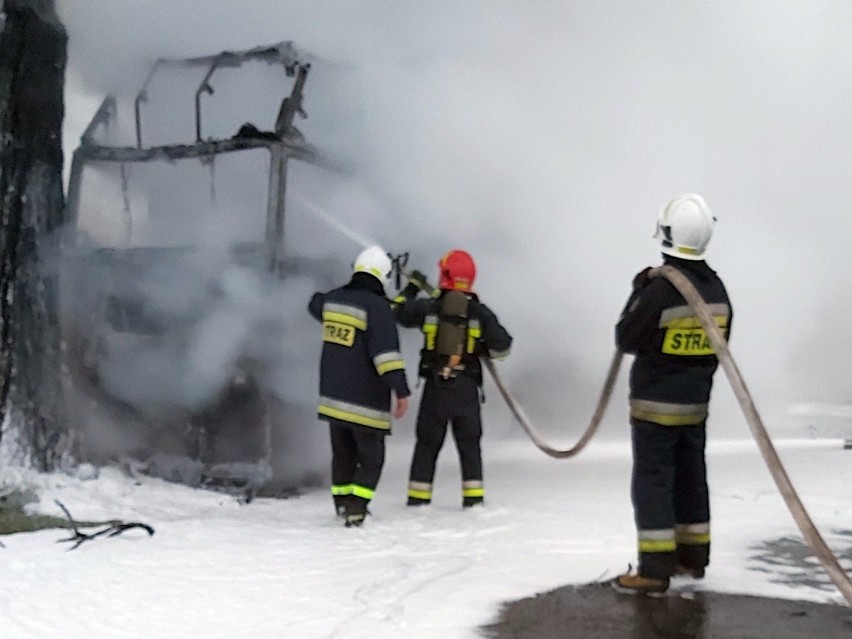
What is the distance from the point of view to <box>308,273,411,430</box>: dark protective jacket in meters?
4.22

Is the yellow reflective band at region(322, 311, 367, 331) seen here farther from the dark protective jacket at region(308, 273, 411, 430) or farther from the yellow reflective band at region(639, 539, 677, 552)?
the yellow reflective band at region(639, 539, 677, 552)

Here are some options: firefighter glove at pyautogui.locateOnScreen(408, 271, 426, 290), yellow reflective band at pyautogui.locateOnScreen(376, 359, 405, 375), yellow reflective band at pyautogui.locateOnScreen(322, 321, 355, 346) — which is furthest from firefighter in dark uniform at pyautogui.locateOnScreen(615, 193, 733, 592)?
firefighter glove at pyautogui.locateOnScreen(408, 271, 426, 290)

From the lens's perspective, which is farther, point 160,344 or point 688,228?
point 160,344

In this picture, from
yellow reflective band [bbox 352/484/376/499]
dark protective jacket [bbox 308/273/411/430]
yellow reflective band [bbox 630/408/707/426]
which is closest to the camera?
yellow reflective band [bbox 630/408/707/426]

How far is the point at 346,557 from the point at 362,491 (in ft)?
2.46

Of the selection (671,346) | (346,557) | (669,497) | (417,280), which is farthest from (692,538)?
(417,280)

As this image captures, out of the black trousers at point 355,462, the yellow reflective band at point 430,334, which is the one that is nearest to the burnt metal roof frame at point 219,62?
the yellow reflective band at point 430,334

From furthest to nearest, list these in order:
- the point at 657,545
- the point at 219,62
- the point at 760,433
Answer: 1. the point at 219,62
2. the point at 657,545
3. the point at 760,433

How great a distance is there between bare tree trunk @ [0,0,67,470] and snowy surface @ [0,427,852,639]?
0.40 metres

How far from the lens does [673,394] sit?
3.04 meters

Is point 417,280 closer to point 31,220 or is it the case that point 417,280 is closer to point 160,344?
point 160,344

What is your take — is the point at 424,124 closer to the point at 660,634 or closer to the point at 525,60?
the point at 525,60

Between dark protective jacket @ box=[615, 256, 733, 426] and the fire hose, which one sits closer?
the fire hose

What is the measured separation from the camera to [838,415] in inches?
360
